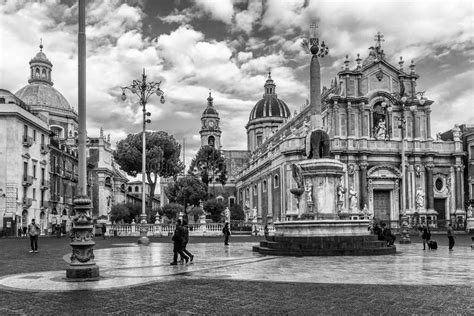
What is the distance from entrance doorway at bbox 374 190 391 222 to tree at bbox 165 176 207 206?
22.6 meters

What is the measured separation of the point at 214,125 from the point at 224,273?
9061 cm

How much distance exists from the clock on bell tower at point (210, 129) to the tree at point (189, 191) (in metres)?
34.0

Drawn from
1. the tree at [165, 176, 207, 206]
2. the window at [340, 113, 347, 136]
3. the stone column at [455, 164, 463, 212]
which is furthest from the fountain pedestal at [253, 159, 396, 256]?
the tree at [165, 176, 207, 206]

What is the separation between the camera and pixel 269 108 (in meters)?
100

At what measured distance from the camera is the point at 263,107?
101 m

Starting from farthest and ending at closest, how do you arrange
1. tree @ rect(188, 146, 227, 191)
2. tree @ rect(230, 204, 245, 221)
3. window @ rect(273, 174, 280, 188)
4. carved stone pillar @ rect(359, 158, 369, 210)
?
tree @ rect(188, 146, 227, 191) < tree @ rect(230, 204, 245, 221) < window @ rect(273, 174, 280, 188) < carved stone pillar @ rect(359, 158, 369, 210)

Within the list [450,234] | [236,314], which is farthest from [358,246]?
[236,314]

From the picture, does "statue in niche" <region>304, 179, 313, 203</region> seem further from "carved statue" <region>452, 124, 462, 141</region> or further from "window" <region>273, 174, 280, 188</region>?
"carved statue" <region>452, 124, 462, 141</region>

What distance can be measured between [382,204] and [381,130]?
25.4 ft

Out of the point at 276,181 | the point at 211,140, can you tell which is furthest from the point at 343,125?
the point at 211,140

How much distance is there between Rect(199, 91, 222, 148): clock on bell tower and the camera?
102125mm

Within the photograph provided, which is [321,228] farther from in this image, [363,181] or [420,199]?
[420,199]

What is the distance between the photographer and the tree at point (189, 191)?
6644 centimetres

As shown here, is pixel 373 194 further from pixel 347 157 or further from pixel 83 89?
pixel 83 89
